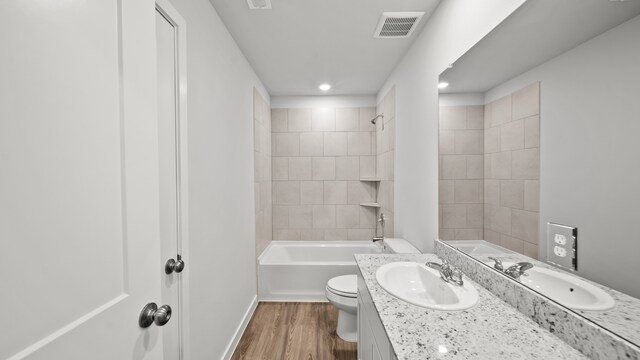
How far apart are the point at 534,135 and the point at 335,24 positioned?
1484 millimetres

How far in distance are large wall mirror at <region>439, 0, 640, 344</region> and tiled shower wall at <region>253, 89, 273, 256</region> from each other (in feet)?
6.66

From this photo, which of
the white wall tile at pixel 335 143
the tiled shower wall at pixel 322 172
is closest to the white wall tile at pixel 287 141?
the tiled shower wall at pixel 322 172

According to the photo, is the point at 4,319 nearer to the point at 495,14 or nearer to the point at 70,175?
the point at 70,175

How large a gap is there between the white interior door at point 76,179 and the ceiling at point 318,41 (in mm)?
1227

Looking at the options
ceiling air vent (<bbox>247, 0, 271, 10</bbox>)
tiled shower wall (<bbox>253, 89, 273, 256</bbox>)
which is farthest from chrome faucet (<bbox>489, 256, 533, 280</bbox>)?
tiled shower wall (<bbox>253, 89, 273, 256</bbox>)

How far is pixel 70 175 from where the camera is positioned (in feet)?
1.75

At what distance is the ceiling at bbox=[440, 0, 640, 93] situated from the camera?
0.73m

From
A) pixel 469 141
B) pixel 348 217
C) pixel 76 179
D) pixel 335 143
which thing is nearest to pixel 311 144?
pixel 335 143

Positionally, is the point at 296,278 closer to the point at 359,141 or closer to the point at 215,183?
the point at 215,183

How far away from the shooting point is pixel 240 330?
217 centimetres

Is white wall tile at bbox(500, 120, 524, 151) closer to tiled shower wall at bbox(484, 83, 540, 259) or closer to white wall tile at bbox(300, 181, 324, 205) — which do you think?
tiled shower wall at bbox(484, 83, 540, 259)

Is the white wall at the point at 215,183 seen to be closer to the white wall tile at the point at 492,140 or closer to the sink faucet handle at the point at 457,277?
the sink faucet handle at the point at 457,277

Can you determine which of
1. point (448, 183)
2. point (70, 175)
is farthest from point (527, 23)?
point (70, 175)

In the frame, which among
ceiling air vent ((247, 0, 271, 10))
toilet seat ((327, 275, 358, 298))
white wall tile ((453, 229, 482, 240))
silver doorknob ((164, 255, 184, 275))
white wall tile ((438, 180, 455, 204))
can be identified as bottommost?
toilet seat ((327, 275, 358, 298))
